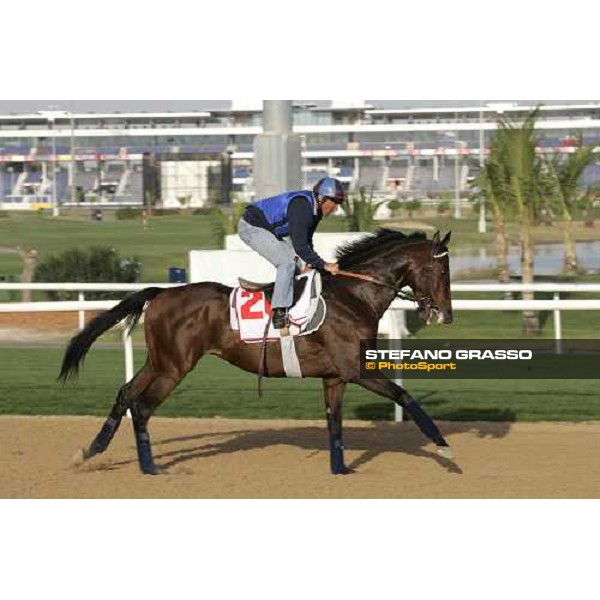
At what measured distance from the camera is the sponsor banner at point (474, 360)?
7191mm

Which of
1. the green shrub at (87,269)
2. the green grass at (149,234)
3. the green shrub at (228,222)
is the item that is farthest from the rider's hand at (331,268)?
the green grass at (149,234)

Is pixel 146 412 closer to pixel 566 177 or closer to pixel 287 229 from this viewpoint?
pixel 287 229

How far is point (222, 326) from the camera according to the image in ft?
23.4

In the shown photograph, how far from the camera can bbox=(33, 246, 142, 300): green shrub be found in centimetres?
1727

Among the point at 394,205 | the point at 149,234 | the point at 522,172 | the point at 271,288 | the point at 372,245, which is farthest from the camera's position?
the point at 149,234

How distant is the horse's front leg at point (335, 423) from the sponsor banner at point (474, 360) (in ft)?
0.64

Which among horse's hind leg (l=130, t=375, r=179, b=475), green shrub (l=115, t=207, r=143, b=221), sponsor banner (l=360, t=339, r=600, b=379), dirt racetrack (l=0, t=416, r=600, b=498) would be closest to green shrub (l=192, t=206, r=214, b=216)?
green shrub (l=115, t=207, r=143, b=221)

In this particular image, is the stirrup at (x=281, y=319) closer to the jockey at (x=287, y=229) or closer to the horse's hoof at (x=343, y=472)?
the jockey at (x=287, y=229)

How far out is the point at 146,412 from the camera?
23.3 ft

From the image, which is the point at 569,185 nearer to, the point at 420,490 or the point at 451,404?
the point at 451,404

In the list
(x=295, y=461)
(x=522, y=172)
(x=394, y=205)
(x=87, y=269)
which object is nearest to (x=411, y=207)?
(x=394, y=205)

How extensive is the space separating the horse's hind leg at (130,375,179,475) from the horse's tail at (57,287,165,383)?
1.54 ft

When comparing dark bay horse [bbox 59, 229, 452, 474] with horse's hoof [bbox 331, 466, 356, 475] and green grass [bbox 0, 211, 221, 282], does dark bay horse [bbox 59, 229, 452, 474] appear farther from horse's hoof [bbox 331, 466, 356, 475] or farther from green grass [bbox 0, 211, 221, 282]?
green grass [bbox 0, 211, 221, 282]

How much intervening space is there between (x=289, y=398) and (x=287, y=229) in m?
3.32
